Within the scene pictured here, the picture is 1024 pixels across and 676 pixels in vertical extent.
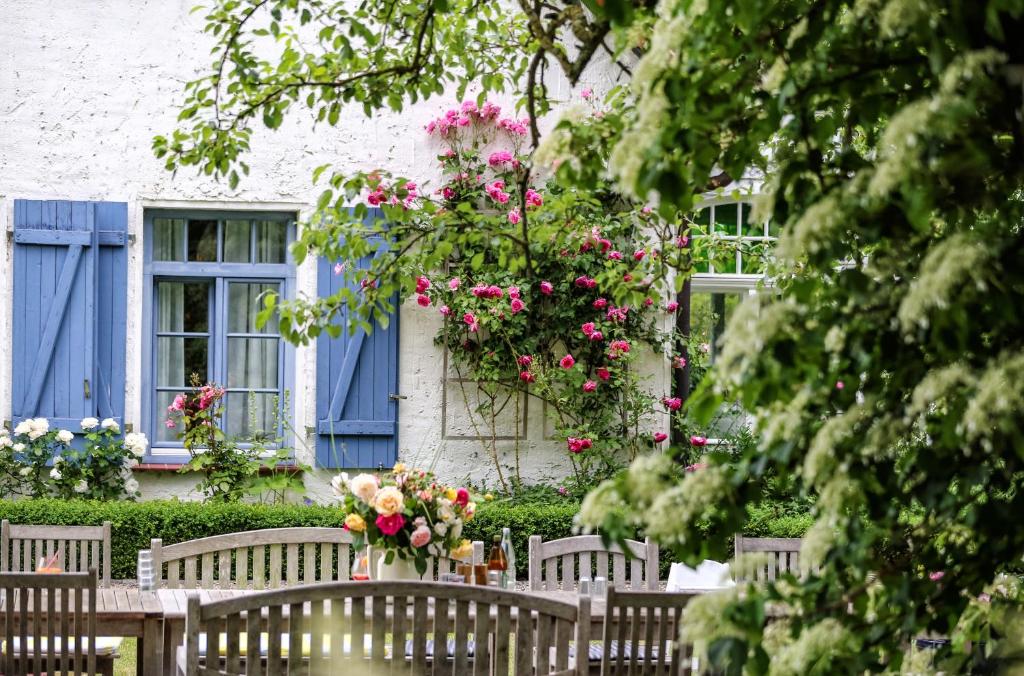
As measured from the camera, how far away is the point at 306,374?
7.70 metres

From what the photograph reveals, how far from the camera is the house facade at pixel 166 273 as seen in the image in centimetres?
742

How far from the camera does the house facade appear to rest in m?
7.42

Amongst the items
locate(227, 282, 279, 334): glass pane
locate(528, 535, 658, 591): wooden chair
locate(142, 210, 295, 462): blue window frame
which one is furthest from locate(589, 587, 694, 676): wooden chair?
locate(227, 282, 279, 334): glass pane

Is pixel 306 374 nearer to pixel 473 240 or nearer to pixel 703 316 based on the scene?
pixel 703 316

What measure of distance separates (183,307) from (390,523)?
4339mm

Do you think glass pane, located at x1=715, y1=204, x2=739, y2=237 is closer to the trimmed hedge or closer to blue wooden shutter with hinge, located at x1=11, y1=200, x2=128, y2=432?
the trimmed hedge

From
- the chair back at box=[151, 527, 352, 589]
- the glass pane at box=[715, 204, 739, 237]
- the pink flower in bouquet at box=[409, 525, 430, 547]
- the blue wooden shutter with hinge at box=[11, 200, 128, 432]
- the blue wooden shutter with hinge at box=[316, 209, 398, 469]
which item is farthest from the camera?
the glass pane at box=[715, 204, 739, 237]

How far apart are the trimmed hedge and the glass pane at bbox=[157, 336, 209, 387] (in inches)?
43.7

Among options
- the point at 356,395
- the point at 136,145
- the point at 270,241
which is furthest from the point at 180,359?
the point at 136,145

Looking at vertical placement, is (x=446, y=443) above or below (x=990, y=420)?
below

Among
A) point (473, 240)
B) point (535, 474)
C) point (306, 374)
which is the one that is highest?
point (473, 240)

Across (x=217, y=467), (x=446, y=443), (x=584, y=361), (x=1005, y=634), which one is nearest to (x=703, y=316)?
(x=584, y=361)

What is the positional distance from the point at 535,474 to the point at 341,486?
12.4ft

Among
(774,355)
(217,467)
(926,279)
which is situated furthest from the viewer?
(217,467)
